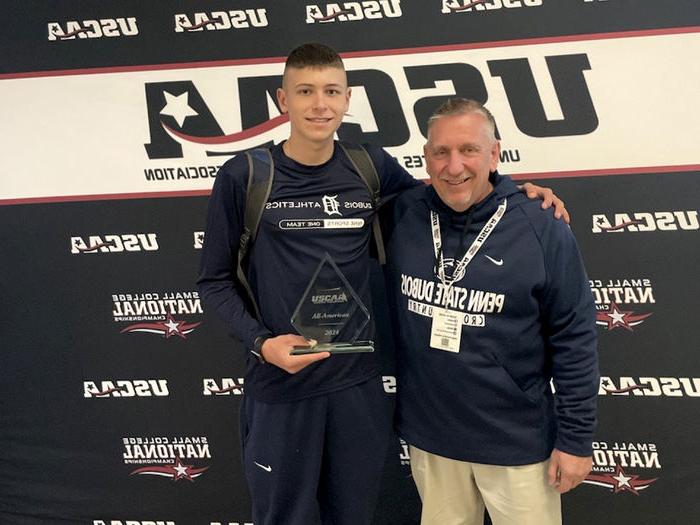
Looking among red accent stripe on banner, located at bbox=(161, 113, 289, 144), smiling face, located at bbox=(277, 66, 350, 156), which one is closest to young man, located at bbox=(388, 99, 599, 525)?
smiling face, located at bbox=(277, 66, 350, 156)

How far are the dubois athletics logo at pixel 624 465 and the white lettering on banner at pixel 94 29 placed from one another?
2424mm

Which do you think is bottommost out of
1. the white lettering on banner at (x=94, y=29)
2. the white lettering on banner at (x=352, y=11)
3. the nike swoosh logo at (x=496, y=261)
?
the nike swoosh logo at (x=496, y=261)

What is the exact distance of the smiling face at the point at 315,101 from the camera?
157 cm

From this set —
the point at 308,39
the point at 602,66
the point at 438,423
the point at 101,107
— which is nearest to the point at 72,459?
the point at 101,107

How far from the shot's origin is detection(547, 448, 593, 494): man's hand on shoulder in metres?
1.54

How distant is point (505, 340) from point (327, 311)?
0.47m

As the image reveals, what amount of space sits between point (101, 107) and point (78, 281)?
0.71 meters

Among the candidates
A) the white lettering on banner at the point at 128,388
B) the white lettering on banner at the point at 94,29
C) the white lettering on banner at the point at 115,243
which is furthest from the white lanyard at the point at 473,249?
the white lettering on banner at the point at 94,29

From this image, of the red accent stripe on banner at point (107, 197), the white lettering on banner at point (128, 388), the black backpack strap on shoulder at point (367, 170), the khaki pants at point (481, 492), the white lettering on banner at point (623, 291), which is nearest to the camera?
the khaki pants at point (481, 492)

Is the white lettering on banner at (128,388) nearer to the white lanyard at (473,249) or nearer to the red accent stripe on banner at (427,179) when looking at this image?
the red accent stripe on banner at (427,179)

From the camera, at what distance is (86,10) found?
7.55 ft

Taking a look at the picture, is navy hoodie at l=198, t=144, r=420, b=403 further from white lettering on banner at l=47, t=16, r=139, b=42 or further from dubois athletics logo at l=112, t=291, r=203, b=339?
white lettering on banner at l=47, t=16, r=139, b=42

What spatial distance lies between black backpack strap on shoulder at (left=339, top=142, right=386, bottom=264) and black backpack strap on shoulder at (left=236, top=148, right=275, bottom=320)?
24 centimetres

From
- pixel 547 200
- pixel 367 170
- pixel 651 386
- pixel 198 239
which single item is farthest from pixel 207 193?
pixel 651 386
